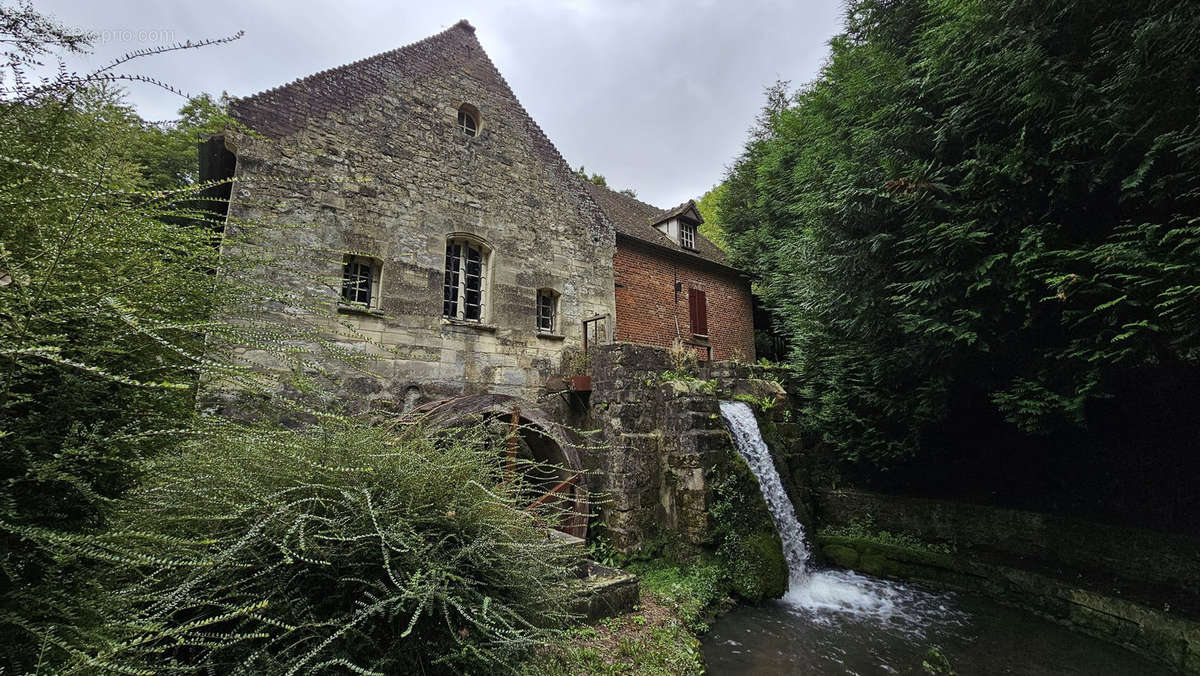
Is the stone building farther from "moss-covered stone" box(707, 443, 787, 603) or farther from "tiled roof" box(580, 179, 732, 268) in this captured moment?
"moss-covered stone" box(707, 443, 787, 603)

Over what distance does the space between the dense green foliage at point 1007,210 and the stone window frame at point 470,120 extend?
635 centimetres

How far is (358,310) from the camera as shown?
683 centimetres

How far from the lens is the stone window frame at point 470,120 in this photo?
8.77m

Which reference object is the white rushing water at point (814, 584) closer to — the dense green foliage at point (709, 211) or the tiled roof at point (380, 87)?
the tiled roof at point (380, 87)

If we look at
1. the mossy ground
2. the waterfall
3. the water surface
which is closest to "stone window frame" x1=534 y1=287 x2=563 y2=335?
the waterfall

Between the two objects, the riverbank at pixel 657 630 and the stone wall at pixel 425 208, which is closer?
the riverbank at pixel 657 630

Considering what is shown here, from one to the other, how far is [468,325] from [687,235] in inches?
307

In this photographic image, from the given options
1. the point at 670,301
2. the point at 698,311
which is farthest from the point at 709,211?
the point at 670,301

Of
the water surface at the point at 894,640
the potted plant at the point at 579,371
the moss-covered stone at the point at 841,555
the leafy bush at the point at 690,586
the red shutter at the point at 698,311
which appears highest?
the red shutter at the point at 698,311

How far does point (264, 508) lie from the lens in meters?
1.54

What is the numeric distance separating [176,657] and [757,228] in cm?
1618

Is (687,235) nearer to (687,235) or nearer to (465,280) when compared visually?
(687,235)

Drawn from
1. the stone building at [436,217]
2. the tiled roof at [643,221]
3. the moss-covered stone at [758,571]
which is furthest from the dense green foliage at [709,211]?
the moss-covered stone at [758,571]

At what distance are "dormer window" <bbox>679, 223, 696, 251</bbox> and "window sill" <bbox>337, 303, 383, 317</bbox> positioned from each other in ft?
28.1
